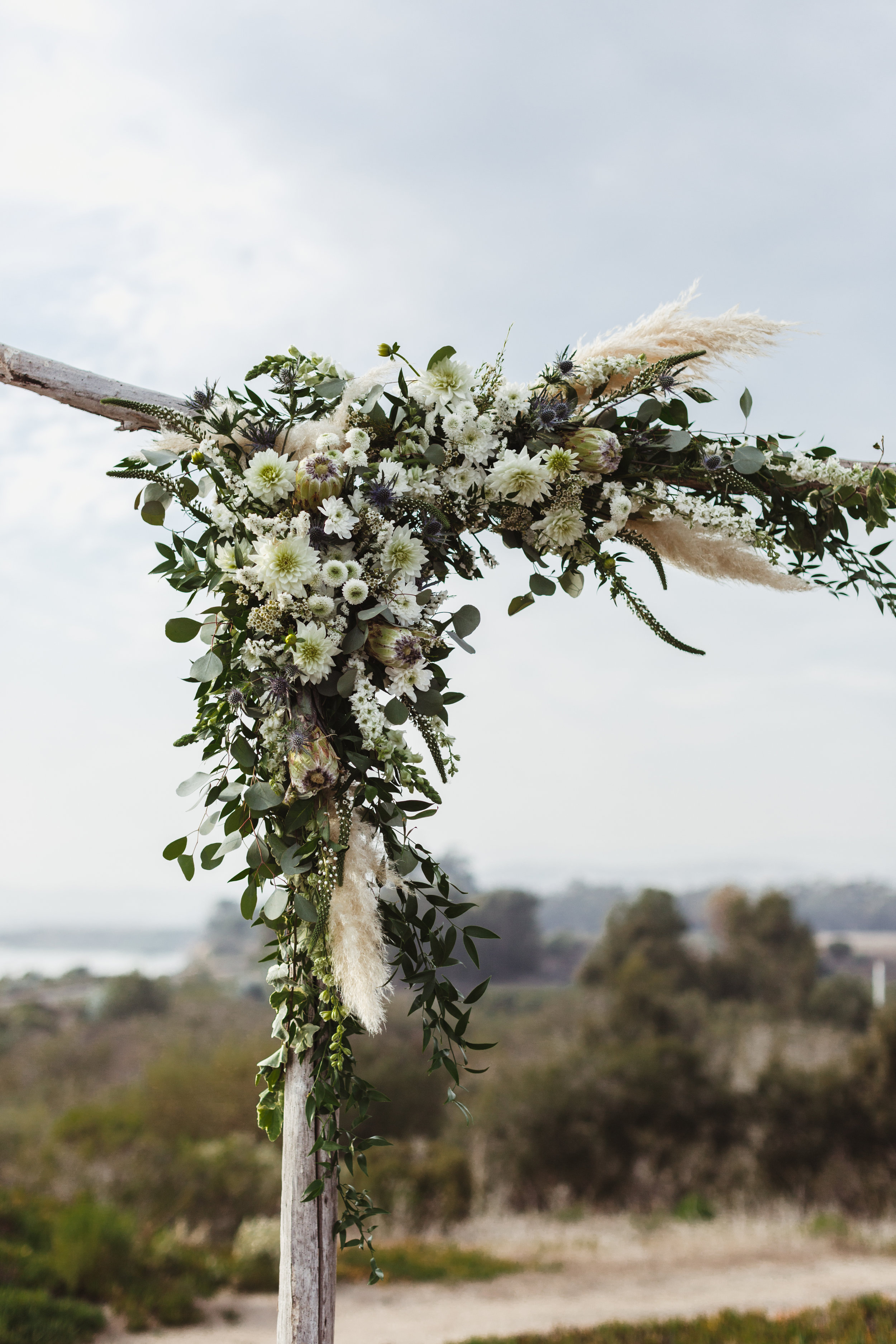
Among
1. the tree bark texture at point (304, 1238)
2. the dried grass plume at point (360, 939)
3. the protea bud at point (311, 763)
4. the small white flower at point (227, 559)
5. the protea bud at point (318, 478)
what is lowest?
the tree bark texture at point (304, 1238)

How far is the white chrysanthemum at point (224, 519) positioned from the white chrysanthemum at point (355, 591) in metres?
0.25

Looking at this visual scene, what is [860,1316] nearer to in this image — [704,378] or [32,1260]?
[32,1260]

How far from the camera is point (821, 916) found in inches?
516

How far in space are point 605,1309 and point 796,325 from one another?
6885 mm

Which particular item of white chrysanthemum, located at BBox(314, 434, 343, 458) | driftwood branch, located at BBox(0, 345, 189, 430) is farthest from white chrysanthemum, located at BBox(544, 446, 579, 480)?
driftwood branch, located at BBox(0, 345, 189, 430)

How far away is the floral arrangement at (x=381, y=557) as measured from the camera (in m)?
1.57

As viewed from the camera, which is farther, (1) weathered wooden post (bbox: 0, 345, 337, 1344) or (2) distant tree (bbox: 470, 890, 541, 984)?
(2) distant tree (bbox: 470, 890, 541, 984)

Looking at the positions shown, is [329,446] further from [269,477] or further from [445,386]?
[445,386]

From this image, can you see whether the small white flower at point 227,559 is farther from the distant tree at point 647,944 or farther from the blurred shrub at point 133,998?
the blurred shrub at point 133,998

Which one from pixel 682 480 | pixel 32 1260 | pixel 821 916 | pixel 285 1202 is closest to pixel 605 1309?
pixel 32 1260

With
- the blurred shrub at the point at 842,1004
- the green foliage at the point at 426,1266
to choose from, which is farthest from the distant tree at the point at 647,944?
the green foliage at the point at 426,1266

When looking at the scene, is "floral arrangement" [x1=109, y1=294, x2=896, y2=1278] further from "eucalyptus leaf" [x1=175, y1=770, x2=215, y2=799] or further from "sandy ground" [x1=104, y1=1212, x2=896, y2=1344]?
"sandy ground" [x1=104, y1=1212, x2=896, y2=1344]

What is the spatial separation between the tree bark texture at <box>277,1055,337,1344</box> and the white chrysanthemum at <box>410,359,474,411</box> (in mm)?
1268

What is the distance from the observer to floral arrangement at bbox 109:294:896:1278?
5.15 ft
